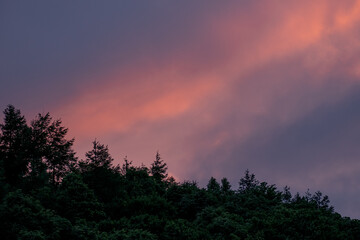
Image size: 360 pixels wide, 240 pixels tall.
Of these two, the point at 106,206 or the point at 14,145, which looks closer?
the point at 106,206

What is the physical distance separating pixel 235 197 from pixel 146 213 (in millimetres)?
20988

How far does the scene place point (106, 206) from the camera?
2574 inches

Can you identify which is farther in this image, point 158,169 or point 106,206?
point 158,169

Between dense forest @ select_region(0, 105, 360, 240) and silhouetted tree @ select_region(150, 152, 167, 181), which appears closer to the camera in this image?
dense forest @ select_region(0, 105, 360, 240)

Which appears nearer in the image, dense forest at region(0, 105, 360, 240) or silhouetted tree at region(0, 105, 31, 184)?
dense forest at region(0, 105, 360, 240)

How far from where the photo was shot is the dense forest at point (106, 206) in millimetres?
43562

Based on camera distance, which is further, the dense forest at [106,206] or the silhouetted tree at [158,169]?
the silhouetted tree at [158,169]

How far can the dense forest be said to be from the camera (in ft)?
143

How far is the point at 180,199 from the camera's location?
78.0 metres

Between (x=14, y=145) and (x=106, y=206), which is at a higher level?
(x=14, y=145)

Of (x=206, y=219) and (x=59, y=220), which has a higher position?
(x=206, y=219)

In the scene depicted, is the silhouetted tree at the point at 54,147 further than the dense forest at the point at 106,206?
Yes

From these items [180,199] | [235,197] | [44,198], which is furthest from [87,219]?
[235,197]

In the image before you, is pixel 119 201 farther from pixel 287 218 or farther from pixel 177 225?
pixel 287 218
